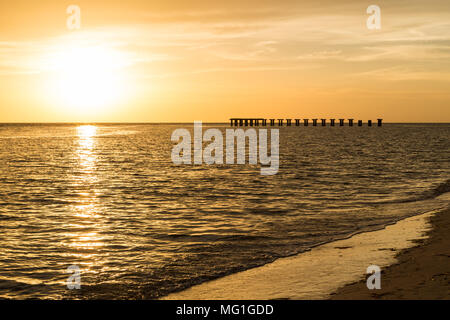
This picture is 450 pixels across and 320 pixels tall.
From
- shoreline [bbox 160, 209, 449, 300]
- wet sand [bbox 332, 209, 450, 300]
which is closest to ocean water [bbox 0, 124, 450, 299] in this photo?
shoreline [bbox 160, 209, 449, 300]

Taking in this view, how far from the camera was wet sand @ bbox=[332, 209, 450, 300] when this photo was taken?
7266mm

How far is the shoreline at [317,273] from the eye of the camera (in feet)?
25.9

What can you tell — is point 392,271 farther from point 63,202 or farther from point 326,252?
point 63,202

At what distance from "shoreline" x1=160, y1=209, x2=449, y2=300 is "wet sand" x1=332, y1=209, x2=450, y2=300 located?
3.9 inches

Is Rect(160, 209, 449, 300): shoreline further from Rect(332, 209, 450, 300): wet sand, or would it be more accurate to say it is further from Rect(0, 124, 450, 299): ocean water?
Rect(0, 124, 450, 299): ocean water

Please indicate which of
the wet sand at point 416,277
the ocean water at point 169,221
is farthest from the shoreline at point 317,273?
the ocean water at point 169,221

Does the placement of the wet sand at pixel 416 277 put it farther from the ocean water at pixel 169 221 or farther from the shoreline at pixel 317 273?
the ocean water at pixel 169 221

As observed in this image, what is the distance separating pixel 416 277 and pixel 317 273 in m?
1.88

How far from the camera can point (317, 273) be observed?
8953mm

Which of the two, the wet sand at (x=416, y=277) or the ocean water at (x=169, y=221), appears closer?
the wet sand at (x=416, y=277)

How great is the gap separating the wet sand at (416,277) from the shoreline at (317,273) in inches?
3.9
